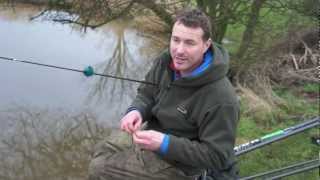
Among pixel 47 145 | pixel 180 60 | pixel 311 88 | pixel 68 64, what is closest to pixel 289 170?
pixel 180 60

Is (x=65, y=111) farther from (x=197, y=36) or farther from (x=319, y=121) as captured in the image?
(x=197, y=36)

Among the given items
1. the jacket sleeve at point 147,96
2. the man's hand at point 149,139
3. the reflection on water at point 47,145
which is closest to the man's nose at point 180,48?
the jacket sleeve at point 147,96

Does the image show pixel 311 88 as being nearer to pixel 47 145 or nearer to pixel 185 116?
pixel 47 145

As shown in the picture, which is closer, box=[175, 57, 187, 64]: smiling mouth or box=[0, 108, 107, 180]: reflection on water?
box=[175, 57, 187, 64]: smiling mouth

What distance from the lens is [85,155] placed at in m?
5.46

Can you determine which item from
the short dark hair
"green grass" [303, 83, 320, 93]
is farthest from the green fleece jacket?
"green grass" [303, 83, 320, 93]

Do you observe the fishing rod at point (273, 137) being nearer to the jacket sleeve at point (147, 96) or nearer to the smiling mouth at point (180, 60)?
the jacket sleeve at point (147, 96)

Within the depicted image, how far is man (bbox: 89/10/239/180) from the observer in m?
2.80

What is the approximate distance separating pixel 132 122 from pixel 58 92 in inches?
157

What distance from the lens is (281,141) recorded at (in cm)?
577

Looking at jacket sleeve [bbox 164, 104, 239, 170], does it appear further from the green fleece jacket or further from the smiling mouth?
the smiling mouth

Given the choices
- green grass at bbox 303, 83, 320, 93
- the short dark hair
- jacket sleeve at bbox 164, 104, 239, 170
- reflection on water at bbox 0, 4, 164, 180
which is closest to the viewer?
jacket sleeve at bbox 164, 104, 239, 170

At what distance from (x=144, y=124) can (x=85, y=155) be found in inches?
91.6

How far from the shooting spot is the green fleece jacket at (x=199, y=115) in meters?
2.79
